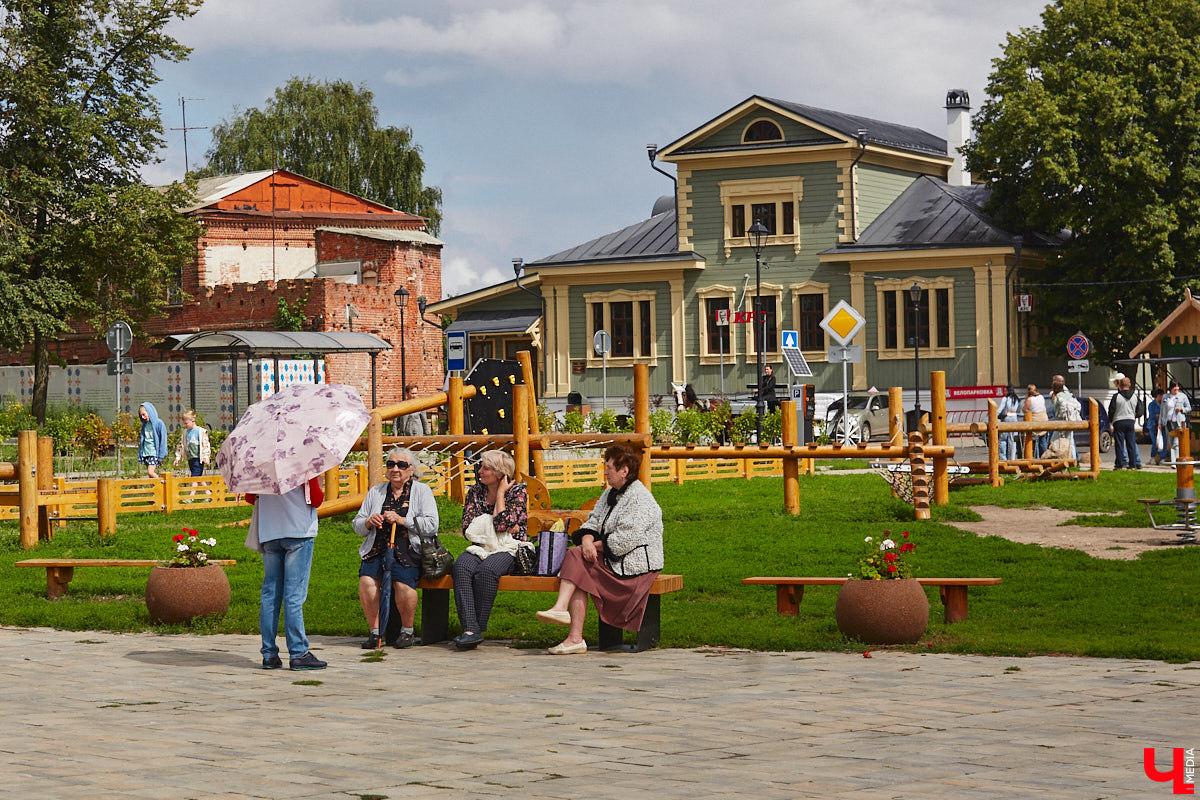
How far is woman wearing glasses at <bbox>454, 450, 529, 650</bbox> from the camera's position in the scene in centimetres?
1104

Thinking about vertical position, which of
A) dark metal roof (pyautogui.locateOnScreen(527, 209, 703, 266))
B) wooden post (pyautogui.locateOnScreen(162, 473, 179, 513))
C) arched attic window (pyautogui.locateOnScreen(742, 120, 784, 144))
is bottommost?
wooden post (pyautogui.locateOnScreen(162, 473, 179, 513))

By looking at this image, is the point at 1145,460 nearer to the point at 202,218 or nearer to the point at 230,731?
the point at 230,731

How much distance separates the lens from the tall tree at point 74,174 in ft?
138

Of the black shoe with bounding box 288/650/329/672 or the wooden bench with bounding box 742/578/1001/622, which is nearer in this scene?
the black shoe with bounding box 288/650/329/672

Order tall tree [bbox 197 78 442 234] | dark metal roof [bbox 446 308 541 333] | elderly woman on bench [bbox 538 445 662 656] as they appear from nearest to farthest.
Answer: elderly woman on bench [bbox 538 445 662 656] → dark metal roof [bbox 446 308 541 333] → tall tree [bbox 197 78 442 234]

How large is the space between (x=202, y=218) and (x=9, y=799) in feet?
180

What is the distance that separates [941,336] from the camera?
4597 centimetres

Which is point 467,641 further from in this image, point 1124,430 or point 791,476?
point 1124,430

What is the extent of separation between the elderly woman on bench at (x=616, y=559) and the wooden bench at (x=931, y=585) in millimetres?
1286

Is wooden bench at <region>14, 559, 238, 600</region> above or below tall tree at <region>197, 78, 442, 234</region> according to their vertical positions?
below

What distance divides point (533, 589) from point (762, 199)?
38345mm

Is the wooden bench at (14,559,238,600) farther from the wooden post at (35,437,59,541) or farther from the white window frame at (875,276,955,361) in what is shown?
the white window frame at (875,276,955,361)

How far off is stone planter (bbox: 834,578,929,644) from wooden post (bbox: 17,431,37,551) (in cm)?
1134

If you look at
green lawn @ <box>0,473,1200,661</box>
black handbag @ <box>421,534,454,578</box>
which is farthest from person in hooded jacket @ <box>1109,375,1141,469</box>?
black handbag @ <box>421,534,454,578</box>
